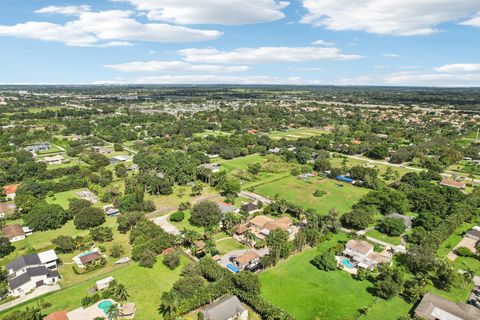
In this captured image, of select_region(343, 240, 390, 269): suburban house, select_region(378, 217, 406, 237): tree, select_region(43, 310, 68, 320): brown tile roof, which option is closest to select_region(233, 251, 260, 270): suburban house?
select_region(343, 240, 390, 269): suburban house

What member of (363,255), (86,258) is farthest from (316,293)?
(86,258)

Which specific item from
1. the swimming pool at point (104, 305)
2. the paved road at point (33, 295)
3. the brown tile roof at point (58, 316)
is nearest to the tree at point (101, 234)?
the paved road at point (33, 295)

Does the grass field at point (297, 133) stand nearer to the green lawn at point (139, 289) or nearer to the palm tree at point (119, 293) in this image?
the green lawn at point (139, 289)

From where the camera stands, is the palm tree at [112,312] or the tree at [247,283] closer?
the palm tree at [112,312]

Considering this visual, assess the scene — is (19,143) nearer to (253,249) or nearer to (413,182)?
(253,249)

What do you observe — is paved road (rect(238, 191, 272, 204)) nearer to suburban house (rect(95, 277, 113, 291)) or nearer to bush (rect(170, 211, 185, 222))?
bush (rect(170, 211, 185, 222))

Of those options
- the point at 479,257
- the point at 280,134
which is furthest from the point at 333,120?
the point at 479,257
